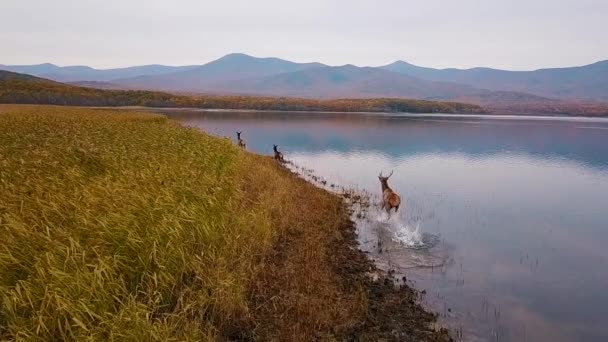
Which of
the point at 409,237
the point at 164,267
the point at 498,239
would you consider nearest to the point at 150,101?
the point at 409,237

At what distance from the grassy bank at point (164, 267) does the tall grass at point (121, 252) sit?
0.09 feet

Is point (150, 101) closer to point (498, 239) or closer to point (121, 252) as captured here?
point (498, 239)

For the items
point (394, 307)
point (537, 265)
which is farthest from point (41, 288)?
point (537, 265)

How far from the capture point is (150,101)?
121562mm

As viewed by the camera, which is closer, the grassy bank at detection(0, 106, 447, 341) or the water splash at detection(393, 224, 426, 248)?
the grassy bank at detection(0, 106, 447, 341)

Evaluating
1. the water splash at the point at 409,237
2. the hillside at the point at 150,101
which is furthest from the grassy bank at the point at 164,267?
the hillside at the point at 150,101

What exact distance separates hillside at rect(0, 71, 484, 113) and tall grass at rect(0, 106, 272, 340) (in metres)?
89.7

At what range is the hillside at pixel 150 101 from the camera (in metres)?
92.2

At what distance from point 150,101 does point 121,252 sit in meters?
123

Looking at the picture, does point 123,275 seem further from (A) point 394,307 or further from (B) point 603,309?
(B) point 603,309

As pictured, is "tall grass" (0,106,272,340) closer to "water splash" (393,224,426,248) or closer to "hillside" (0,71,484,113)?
"water splash" (393,224,426,248)

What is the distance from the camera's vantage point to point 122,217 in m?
8.20

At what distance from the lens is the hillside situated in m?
92.2

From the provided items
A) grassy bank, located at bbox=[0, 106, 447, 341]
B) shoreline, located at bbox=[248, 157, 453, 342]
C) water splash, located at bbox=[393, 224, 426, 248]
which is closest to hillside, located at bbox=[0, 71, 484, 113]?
grassy bank, located at bbox=[0, 106, 447, 341]
